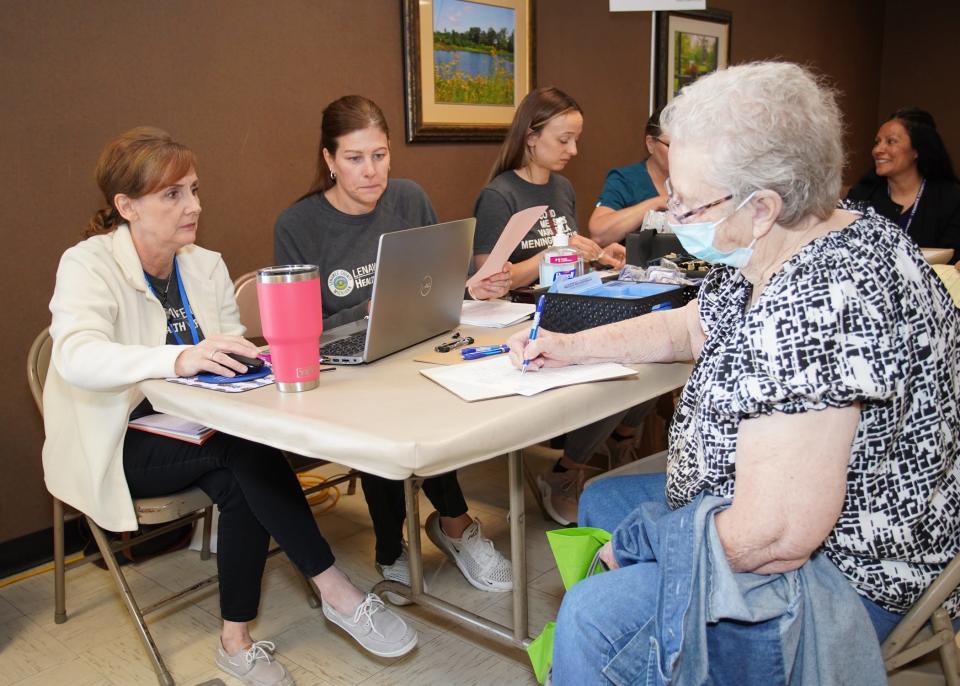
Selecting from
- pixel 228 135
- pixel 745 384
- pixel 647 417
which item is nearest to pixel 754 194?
pixel 745 384

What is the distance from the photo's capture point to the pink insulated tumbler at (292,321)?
1.31 metres

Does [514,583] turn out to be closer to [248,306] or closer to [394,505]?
[394,505]

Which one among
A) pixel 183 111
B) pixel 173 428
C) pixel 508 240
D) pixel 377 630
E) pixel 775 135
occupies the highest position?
pixel 183 111

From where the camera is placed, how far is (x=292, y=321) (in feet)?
4.34

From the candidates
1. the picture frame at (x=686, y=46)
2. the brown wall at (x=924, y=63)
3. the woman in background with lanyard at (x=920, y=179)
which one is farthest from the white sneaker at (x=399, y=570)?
the brown wall at (x=924, y=63)

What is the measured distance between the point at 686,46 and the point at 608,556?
4049 millimetres

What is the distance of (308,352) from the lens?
53.9 inches

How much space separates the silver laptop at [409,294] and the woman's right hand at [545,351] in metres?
0.26

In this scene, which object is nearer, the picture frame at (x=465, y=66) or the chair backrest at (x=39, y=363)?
the chair backrest at (x=39, y=363)

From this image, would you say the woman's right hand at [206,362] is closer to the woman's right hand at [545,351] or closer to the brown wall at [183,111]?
the woman's right hand at [545,351]

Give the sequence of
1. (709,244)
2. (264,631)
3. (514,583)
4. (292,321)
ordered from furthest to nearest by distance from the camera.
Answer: (264,631), (514,583), (292,321), (709,244)

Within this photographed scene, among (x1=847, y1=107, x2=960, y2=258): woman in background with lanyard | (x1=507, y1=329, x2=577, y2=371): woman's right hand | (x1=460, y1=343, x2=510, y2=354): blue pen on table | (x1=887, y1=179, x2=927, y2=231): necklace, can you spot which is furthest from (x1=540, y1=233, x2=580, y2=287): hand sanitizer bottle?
(x1=887, y1=179, x2=927, y2=231): necklace

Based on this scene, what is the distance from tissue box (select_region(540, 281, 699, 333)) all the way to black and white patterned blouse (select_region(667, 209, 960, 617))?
0.45 metres

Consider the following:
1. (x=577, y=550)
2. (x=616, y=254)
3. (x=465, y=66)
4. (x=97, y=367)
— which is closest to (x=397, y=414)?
(x=577, y=550)
